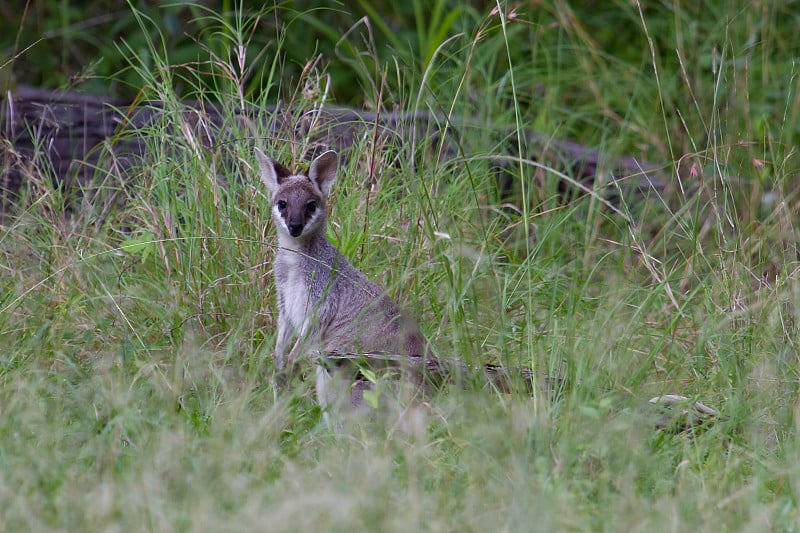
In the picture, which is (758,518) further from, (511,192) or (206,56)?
(206,56)

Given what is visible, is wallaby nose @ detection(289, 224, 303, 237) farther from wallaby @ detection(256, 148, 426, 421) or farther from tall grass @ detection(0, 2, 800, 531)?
tall grass @ detection(0, 2, 800, 531)

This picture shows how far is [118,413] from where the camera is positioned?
3.28m

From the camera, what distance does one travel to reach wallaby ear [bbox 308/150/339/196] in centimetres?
437

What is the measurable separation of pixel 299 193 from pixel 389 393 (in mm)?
1057

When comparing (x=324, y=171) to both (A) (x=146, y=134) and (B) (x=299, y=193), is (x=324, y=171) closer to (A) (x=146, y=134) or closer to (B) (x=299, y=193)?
(B) (x=299, y=193)

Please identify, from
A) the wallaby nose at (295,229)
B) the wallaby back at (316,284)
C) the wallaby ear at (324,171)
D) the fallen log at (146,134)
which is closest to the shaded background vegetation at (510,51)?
the fallen log at (146,134)

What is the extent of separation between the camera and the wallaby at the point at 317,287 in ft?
13.5

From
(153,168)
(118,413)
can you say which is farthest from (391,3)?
(118,413)

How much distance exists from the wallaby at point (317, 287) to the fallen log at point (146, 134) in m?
0.36

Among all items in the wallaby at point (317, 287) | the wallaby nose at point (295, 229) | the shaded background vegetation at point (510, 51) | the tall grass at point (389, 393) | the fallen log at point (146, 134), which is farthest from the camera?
the shaded background vegetation at point (510, 51)

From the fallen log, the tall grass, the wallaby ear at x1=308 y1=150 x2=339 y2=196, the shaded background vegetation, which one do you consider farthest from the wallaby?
the shaded background vegetation

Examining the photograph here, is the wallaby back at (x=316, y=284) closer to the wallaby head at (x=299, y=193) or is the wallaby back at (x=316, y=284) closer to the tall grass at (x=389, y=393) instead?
the wallaby head at (x=299, y=193)

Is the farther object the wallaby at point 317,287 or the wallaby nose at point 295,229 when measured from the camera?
the wallaby nose at point 295,229

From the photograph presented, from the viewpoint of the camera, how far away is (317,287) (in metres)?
4.41
